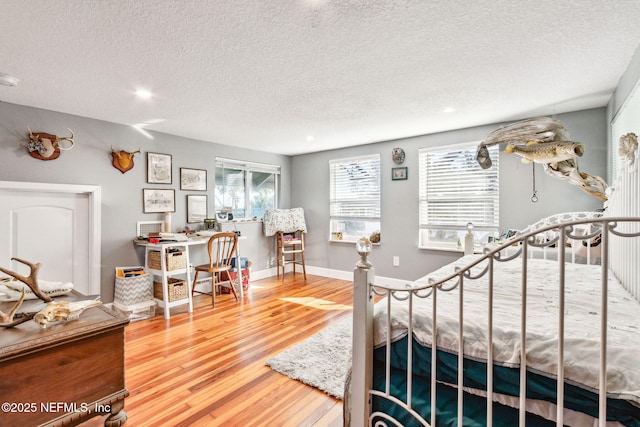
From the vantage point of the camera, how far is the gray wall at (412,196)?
3.16m

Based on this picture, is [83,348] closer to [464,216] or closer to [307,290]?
[307,290]

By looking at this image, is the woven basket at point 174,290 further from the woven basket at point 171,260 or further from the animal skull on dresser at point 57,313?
the animal skull on dresser at point 57,313

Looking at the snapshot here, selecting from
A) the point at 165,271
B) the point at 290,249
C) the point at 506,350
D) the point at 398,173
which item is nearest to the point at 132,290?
the point at 165,271

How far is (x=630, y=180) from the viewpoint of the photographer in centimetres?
171

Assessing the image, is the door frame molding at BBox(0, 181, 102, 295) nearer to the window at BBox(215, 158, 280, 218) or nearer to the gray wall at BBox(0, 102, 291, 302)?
the gray wall at BBox(0, 102, 291, 302)

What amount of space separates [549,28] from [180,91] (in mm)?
2632

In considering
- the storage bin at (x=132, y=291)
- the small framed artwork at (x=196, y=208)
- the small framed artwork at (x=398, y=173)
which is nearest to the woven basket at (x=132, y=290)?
the storage bin at (x=132, y=291)

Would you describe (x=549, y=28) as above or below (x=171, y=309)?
above

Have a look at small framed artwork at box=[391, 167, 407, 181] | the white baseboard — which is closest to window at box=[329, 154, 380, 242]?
small framed artwork at box=[391, 167, 407, 181]

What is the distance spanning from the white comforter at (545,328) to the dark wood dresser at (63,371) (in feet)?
4.15

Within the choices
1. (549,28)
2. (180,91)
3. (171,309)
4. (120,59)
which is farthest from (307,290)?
(549,28)

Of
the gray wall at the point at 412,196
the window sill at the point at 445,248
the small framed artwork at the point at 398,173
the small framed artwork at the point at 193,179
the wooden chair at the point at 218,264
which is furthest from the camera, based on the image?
the small framed artwork at the point at 398,173

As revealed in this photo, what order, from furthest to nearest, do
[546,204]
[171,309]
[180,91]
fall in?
[171,309], [546,204], [180,91]

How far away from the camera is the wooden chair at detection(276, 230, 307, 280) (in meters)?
5.14
